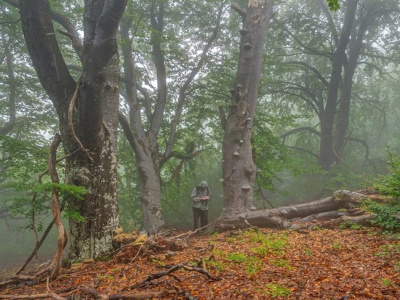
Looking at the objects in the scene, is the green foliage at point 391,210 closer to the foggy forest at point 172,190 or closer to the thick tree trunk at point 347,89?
the foggy forest at point 172,190

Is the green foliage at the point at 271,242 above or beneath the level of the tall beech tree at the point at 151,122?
beneath

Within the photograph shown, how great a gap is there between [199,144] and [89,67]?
860cm

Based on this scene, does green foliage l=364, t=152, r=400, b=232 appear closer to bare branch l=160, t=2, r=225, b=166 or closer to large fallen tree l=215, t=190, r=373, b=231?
large fallen tree l=215, t=190, r=373, b=231

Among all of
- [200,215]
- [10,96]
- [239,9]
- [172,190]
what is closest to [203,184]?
[200,215]

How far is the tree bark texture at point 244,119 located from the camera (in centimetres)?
805

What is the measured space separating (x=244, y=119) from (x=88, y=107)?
4.90 m

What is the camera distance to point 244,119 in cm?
849

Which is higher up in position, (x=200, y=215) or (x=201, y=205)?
(x=201, y=205)

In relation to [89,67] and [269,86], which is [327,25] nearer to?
[269,86]

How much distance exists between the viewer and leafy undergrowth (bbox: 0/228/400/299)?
2.89m

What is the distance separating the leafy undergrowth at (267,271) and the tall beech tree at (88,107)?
2.32 feet

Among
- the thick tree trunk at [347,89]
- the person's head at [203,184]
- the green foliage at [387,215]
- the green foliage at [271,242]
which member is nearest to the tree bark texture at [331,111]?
the thick tree trunk at [347,89]

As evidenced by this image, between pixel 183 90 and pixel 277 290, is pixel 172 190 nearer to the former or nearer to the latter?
pixel 183 90

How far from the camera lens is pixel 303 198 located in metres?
15.2
